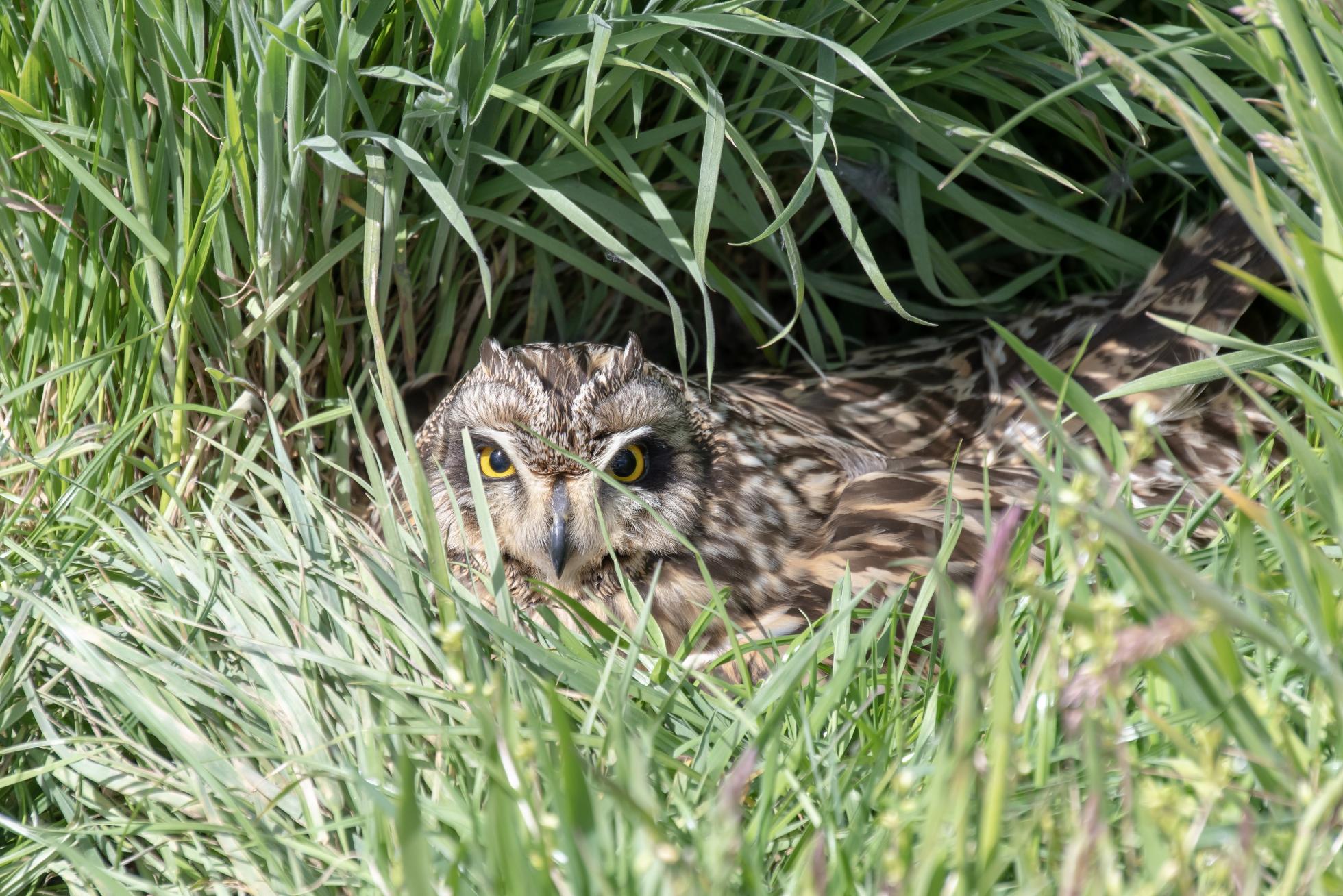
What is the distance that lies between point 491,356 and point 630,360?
0.94ft

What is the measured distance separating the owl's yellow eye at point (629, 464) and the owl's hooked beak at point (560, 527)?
116 mm

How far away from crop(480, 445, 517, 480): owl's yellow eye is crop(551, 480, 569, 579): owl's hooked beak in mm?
142

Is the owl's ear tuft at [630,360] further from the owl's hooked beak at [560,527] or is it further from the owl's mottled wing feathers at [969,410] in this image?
the owl's mottled wing feathers at [969,410]

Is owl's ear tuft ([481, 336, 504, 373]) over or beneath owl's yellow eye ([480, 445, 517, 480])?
over

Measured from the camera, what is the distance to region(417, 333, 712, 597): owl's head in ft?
7.69

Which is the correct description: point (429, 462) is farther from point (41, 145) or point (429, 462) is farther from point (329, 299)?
point (41, 145)

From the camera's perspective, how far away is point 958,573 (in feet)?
7.48

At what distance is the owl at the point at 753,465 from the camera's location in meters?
2.36

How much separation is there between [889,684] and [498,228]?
56.7 inches

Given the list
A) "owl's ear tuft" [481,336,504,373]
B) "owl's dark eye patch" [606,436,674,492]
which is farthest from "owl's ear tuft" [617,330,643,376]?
"owl's ear tuft" [481,336,504,373]

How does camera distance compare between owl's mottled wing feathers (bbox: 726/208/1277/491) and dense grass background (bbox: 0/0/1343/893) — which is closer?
dense grass background (bbox: 0/0/1343/893)

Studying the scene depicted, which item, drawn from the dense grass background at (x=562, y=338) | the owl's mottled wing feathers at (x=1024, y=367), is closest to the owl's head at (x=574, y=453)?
the dense grass background at (x=562, y=338)

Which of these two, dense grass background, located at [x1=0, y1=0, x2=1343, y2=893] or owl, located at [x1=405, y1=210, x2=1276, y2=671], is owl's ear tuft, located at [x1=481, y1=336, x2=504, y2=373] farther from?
dense grass background, located at [x1=0, y1=0, x2=1343, y2=893]

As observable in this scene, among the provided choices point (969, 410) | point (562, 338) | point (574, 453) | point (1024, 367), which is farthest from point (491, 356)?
point (1024, 367)
